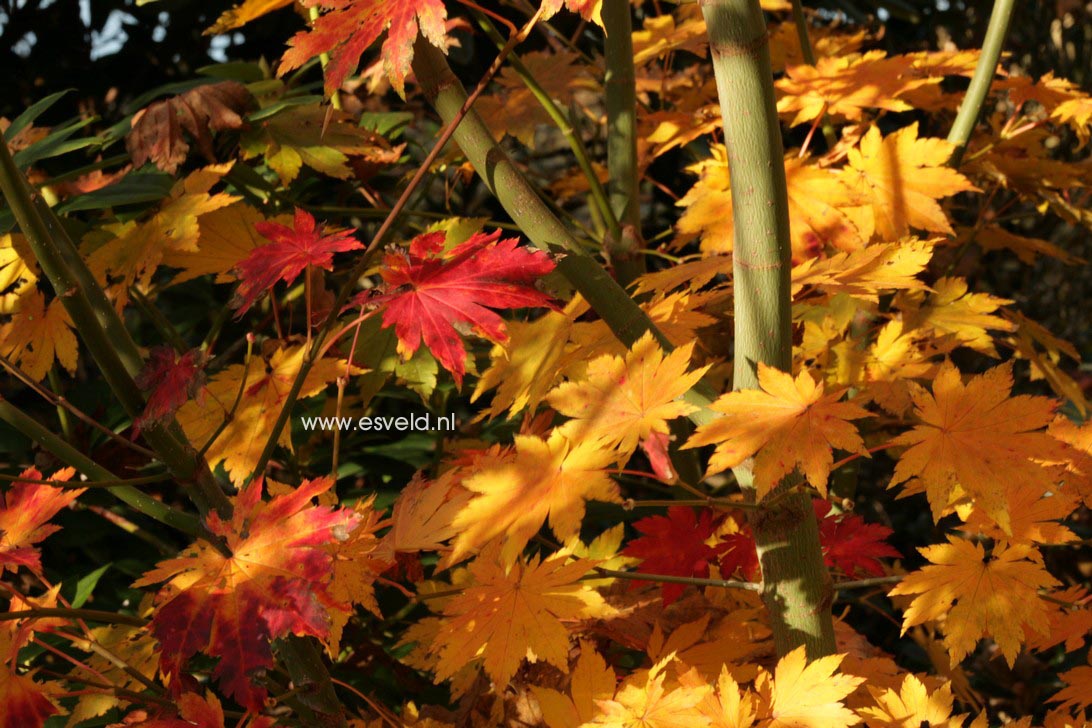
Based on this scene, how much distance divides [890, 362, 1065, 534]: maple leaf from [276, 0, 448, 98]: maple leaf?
414 millimetres

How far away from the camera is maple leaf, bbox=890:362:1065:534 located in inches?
25.9

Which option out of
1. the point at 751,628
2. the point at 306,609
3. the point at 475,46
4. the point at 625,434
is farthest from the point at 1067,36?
the point at 306,609

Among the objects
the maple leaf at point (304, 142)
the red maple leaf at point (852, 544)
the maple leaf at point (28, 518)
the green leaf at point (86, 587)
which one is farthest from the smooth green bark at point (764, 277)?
the green leaf at point (86, 587)

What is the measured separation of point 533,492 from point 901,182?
0.58 meters

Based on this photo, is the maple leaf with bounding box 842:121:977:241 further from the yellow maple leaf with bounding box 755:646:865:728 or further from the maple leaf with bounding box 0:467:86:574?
the maple leaf with bounding box 0:467:86:574

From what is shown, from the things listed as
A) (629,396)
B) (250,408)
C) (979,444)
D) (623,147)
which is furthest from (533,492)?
(623,147)

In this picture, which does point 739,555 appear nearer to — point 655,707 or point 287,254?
point 655,707

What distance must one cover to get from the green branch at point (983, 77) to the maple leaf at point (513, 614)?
0.68m

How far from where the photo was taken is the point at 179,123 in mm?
1127

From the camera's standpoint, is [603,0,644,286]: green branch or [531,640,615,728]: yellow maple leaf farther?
[603,0,644,286]: green branch

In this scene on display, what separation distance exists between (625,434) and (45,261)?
15.7 inches

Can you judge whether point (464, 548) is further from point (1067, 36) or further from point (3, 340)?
point (1067, 36)

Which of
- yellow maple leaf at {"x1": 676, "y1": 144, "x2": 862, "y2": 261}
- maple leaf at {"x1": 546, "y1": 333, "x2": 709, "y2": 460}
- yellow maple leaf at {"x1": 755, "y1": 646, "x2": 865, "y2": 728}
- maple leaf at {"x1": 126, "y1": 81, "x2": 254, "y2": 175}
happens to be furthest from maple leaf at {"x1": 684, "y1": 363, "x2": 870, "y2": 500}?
maple leaf at {"x1": 126, "y1": 81, "x2": 254, "y2": 175}

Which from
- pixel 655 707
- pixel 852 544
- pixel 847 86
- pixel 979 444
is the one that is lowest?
pixel 852 544
